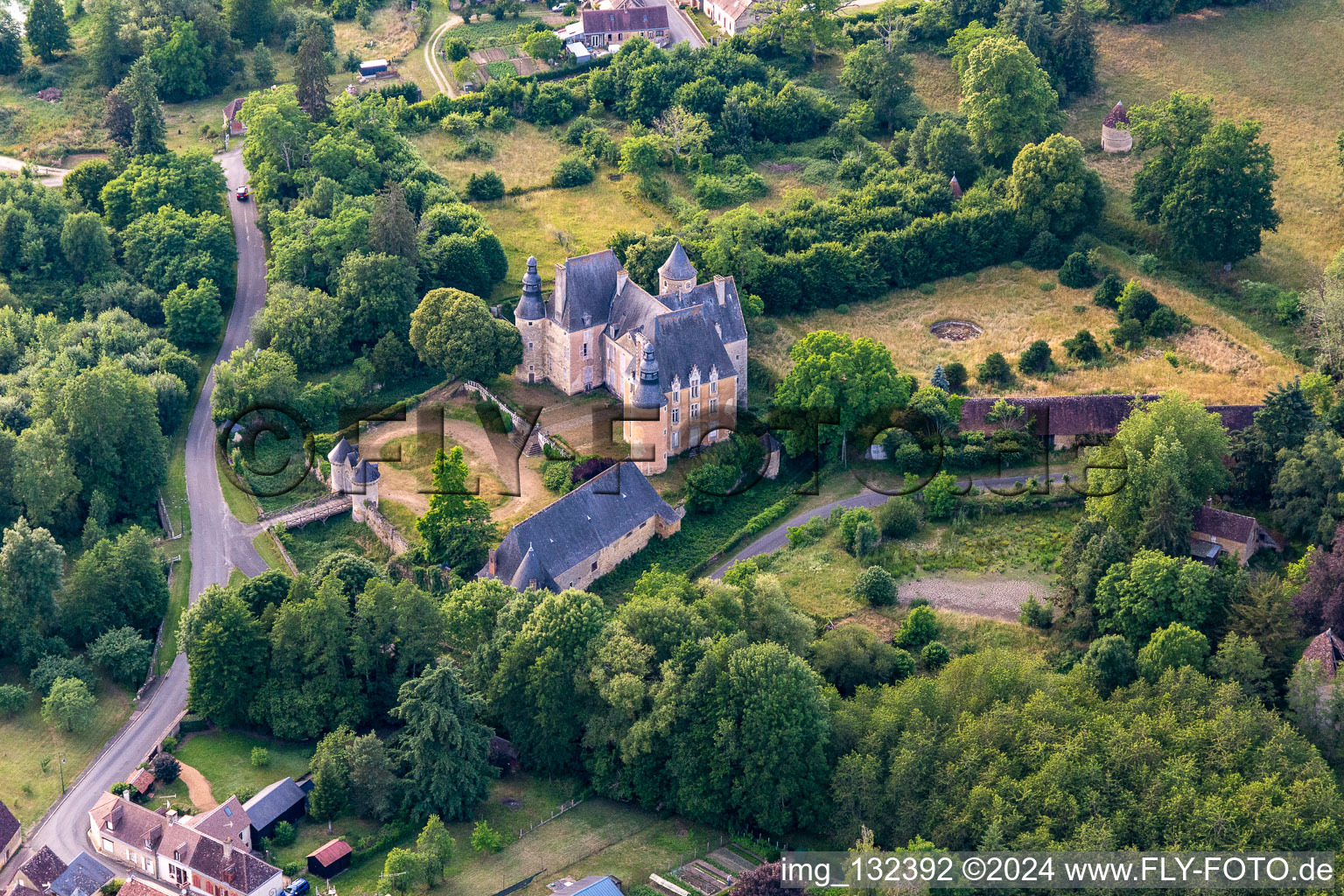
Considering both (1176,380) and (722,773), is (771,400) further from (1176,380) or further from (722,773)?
(722,773)

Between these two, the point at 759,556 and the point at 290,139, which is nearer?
the point at 759,556

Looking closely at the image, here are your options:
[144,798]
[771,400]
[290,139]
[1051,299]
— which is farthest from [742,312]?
[144,798]

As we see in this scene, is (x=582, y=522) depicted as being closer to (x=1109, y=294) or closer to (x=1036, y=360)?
(x=1036, y=360)

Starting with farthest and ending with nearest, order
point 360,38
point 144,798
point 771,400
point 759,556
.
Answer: point 360,38, point 771,400, point 759,556, point 144,798

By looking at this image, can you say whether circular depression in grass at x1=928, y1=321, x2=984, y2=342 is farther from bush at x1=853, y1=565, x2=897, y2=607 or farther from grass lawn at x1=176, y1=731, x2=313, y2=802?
grass lawn at x1=176, y1=731, x2=313, y2=802

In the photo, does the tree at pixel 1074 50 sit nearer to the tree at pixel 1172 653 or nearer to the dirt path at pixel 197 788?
the tree at pixel 1172 653

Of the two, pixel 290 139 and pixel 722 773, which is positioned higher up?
pixel 290 139

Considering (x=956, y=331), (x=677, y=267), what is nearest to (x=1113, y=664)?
(x=956, y=331)

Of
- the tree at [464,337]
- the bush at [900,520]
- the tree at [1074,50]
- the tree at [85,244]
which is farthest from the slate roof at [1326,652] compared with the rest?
the tree at [85,244]
